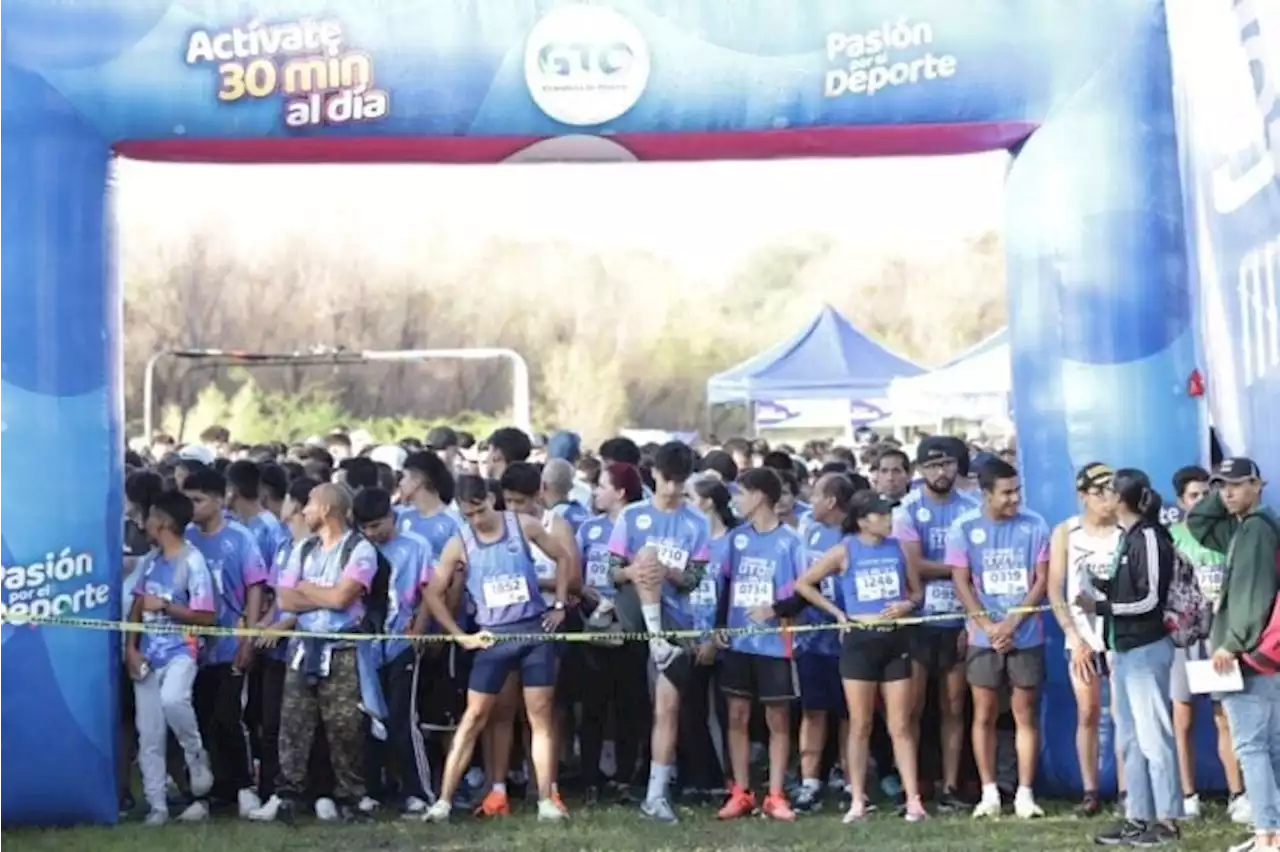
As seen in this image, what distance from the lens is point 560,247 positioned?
198 feet

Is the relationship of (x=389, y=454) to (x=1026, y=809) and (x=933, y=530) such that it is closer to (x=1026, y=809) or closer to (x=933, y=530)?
(x=933, y=530)

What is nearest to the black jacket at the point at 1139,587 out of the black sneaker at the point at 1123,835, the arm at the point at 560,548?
the black sneaker at the point at 1123,835

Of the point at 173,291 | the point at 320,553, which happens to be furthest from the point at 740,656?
the point at 173,291

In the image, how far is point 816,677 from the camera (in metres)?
9.44

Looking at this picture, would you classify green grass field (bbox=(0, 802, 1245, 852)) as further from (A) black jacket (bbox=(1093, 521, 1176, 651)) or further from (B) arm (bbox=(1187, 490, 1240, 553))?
(B) arm (bbox=(1187, 490, 1240, 553))

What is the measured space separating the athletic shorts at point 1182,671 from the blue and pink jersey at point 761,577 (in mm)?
1700

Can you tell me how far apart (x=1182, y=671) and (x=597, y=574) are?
9.13 ft

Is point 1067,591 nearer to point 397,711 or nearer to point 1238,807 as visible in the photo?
point 1238,807

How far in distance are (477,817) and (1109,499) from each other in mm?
3177

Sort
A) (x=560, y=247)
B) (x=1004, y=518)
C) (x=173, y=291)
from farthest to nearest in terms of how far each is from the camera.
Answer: (x=560, y=247) < (x=173, y=291) < (x=1004, y=518)

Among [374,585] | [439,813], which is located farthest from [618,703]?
[374,585]

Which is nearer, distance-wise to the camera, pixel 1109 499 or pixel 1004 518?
pixel 1109 499

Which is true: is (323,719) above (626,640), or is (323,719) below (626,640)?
below

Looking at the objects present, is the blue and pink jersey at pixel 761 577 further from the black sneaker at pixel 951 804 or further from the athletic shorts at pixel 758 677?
the black sneaker at pixel 951 804
